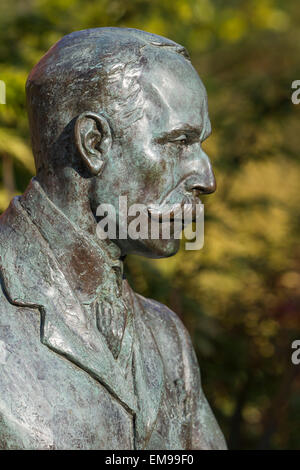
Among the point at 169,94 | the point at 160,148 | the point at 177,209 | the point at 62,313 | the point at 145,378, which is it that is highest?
the point at 169,94

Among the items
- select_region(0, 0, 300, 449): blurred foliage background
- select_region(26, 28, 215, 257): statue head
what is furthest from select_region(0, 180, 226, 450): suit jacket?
select_region(0, 0, 300, 449): blurred foliage background

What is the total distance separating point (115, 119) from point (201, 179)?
30 centimetres

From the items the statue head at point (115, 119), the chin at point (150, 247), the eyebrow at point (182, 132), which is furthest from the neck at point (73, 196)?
the eyebrow at point (182, 132)

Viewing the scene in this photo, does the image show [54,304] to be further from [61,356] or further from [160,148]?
[160,148]

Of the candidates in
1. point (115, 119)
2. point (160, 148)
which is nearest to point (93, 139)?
point (115, 119)

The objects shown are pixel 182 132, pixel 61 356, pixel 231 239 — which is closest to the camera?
pixel 61 356

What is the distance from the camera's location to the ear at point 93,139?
1.93 m

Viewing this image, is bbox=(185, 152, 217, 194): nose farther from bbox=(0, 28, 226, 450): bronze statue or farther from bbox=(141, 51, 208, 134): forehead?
bbox=(141, 51, 208, 134): forehead

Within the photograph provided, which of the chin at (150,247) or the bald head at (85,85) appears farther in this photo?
the chin at (150,247)

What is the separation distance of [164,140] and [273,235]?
192 inches

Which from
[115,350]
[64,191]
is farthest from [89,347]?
[64,191]

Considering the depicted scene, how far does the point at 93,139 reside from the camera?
77.2 inches

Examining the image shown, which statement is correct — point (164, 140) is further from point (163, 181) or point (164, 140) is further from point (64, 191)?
point (64, 191)

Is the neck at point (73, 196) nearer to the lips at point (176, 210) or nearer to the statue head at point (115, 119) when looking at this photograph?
the statue head at point (115, 119)
